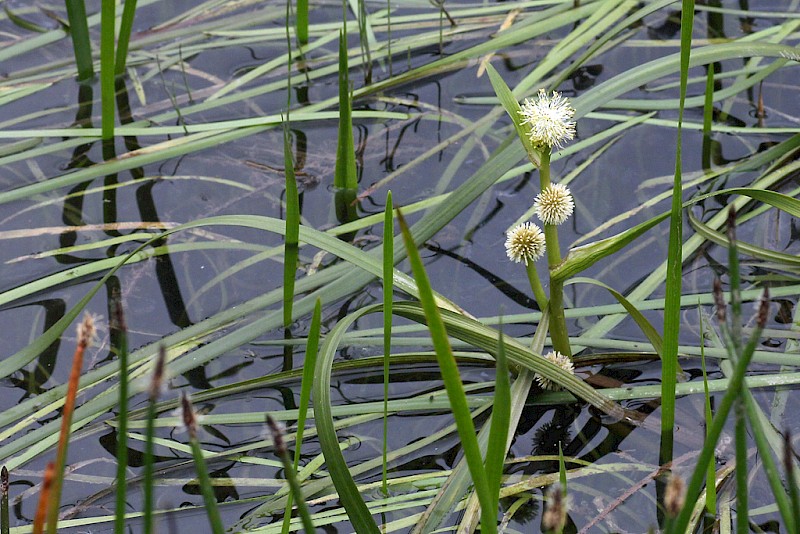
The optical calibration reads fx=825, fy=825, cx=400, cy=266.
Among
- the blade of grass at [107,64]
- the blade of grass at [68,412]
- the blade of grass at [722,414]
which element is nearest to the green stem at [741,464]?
the blade of grass at [722,414]

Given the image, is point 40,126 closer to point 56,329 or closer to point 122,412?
point 56,329

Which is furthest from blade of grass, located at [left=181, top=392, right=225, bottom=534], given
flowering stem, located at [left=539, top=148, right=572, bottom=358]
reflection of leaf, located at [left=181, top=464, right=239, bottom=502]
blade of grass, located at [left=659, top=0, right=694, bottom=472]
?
flowering stem, located at [left=539, top=148, right=572, bottom=358]

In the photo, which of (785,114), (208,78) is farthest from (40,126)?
(785,114)

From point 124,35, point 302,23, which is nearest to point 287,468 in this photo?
point 124,35

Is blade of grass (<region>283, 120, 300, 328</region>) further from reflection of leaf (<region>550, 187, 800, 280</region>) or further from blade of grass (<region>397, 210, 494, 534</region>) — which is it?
blade of grass (<region>397, 210, 494, 534</region>)

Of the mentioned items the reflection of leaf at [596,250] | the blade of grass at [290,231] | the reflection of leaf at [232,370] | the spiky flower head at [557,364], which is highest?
the blade of grass at [290,231]

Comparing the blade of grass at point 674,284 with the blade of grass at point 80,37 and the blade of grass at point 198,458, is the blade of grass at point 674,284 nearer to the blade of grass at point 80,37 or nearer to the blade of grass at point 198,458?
the blade of grass at point 198,458
